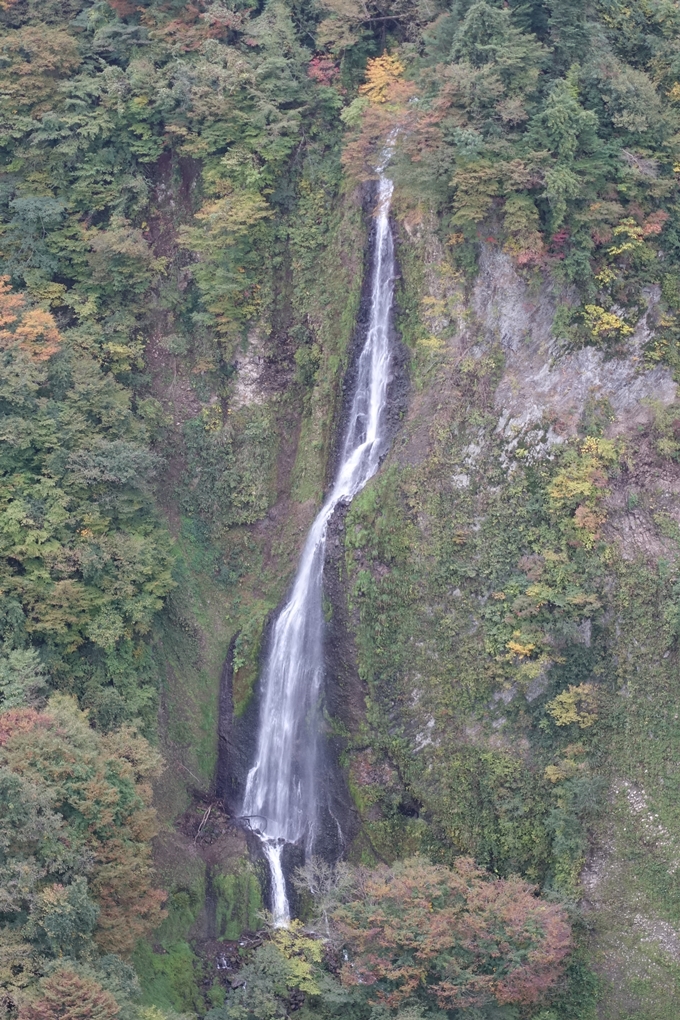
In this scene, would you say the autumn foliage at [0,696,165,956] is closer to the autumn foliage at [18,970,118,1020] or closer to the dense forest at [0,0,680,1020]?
the dense forest at [0,0,680,1020]

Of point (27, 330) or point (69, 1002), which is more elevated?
point (27, 330)

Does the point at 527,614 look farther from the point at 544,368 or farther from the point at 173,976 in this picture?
the point at 173,976

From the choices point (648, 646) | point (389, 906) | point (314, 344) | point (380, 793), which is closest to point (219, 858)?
point (380, 793)

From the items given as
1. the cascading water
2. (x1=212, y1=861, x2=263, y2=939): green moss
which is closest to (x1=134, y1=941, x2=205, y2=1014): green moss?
(x1=212, y1=861, x2=263, y2=939): green moss

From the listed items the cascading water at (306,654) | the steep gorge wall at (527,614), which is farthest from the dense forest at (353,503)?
the cascading water at (306,654)

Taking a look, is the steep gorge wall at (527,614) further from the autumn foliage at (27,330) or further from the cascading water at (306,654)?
the autumn foliage at (27,330)

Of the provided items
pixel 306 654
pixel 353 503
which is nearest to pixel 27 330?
pixel 353 503
